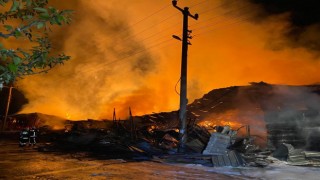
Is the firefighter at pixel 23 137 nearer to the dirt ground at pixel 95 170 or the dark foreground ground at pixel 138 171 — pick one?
the dirt ground at pixel 95 170

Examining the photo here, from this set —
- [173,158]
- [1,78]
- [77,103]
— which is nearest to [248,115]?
[173,158]

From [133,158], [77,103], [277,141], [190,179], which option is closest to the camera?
[190,179]

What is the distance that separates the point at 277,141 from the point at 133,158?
783 cm

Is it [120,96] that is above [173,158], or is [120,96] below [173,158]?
above

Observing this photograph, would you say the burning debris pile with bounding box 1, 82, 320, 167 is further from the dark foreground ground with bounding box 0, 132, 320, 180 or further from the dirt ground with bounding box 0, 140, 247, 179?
the dirt ground with bounding box 0, 140, 247, 179

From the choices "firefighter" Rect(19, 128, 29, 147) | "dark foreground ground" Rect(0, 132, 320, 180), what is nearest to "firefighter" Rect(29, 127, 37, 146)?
"firefighter" Rect(19, 128, 29, 147)

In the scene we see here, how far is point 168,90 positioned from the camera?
41594 mm

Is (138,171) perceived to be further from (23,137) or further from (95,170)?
(23,137)

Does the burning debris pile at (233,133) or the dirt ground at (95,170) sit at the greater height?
the burning debris pile at (233,133)

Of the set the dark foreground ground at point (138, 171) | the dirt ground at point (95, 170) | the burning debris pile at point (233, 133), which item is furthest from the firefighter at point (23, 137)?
the dark foreground ground at point (138, 171)

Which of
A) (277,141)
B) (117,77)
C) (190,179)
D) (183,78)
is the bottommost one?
(190,179)

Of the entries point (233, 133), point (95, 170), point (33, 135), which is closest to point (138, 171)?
point (95, 170)

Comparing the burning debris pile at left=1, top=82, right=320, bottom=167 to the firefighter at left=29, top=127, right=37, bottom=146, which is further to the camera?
the firefighter at left=29, top=127, right=37, bottom=146

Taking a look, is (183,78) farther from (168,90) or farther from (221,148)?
(168,90)
